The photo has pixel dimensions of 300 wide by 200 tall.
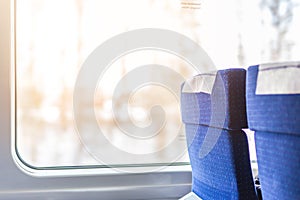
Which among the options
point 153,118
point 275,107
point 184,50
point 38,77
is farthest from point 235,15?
point 275,107

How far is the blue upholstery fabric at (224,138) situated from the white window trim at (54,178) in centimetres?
47

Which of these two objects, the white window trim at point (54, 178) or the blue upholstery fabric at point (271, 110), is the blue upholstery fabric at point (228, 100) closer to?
the blue upholstery fabric at point (271, 110)

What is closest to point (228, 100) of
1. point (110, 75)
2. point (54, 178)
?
point (110, 75)

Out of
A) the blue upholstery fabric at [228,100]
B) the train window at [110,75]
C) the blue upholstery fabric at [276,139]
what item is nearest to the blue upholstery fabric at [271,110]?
the blue upholstery fabric at [276,139]

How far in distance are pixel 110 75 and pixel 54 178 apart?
539 millimetres

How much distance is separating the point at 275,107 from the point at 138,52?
3.58ft

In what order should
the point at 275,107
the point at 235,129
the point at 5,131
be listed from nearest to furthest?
the point at 275,107 → the point at 235,129 → the point at 5,131

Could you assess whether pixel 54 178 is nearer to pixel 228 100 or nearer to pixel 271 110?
pixel 228 100

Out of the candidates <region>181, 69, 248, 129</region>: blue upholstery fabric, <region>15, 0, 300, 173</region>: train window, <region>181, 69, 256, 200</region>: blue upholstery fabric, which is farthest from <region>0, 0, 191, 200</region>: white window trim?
<region>181, 69, 248, 129</region>: blue upholstery fabric

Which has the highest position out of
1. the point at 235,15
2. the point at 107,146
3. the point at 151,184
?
the point at 235,15

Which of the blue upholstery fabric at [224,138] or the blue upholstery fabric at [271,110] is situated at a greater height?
the blue upholstery fabric at [271,110]

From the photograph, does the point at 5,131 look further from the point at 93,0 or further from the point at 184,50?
the point at 184,50

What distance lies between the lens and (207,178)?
4.42 feet

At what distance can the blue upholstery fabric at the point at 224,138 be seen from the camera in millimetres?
1110
